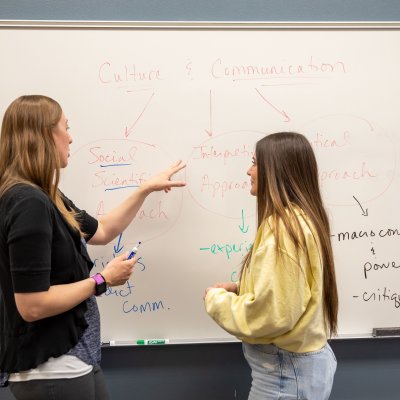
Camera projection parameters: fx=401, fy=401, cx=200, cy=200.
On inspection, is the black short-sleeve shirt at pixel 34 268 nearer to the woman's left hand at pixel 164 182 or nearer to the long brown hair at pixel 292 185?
the woman's left hand at pixel 164 182

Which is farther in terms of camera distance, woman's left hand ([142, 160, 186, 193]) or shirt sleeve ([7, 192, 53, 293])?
woman's left hand ([142, 160, 186, 193])

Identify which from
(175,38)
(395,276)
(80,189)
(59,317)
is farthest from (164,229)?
(395,276)

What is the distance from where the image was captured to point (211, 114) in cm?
145

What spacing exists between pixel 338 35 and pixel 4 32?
3.90ft

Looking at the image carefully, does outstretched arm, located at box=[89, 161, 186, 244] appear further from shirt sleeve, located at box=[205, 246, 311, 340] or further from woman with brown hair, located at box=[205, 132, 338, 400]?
shirt sleeve, located at box=[205, 246, 311, 340]

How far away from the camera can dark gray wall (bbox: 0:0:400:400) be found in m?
1.43

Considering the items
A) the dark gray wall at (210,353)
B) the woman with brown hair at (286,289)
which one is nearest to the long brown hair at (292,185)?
the woman with brown hair at (286,289)

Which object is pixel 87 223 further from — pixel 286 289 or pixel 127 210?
pixel 286 289

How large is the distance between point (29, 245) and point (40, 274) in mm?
71

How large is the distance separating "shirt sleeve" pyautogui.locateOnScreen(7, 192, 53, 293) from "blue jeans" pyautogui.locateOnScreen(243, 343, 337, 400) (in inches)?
24.1

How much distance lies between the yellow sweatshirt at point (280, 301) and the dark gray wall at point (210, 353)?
21.3 inches
